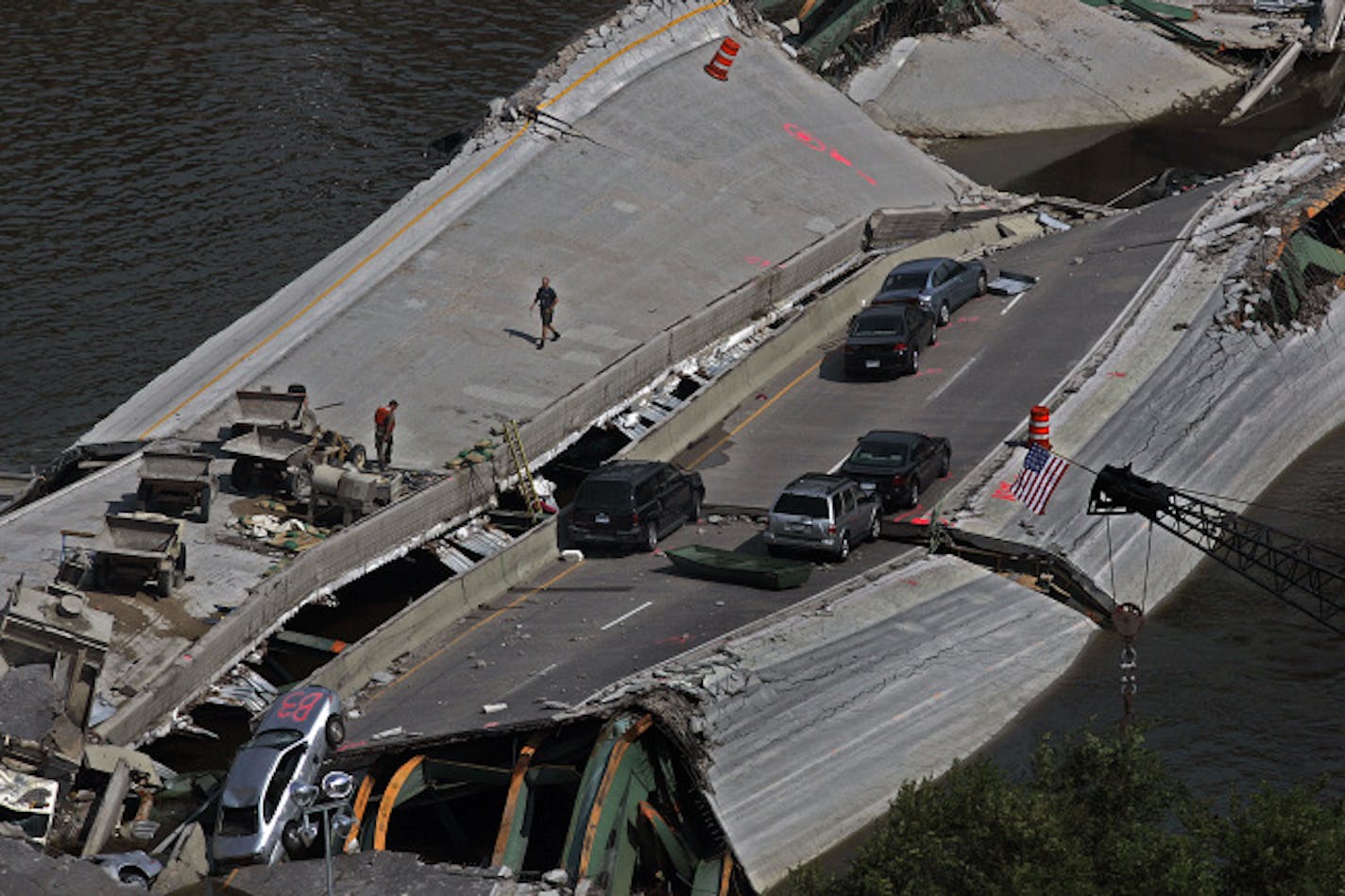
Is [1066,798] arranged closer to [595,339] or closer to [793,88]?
[595,339]

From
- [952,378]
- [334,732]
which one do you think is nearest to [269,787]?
[334,732]

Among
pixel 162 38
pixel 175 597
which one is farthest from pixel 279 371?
pixel 162 38

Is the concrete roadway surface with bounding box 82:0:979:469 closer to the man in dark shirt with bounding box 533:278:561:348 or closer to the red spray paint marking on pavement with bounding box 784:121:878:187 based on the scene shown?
the red spray paint marking on pavement with bounding box 784:121:878:187

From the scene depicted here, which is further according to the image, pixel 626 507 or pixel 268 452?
pixel 268 452

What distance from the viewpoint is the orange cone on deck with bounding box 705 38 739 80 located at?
70.1 metres

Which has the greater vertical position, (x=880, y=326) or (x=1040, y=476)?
(x=880, y=326)

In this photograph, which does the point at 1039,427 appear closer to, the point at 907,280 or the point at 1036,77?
the point at 907,280

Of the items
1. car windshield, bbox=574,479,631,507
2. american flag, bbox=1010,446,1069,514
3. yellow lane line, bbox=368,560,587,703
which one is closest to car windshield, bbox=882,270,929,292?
american flag, bbox=1010,446,1069,514

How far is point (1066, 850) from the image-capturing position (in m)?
23.7

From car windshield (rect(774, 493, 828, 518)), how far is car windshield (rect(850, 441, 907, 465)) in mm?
3387

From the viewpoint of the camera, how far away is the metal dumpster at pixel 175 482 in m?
38.8

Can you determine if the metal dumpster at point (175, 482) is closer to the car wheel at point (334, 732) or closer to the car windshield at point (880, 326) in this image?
the car wheel at point (334, 732)

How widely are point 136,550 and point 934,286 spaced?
83.4 ft

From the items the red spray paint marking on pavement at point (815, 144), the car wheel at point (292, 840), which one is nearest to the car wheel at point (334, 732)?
the car wheel at point (292, 840)
